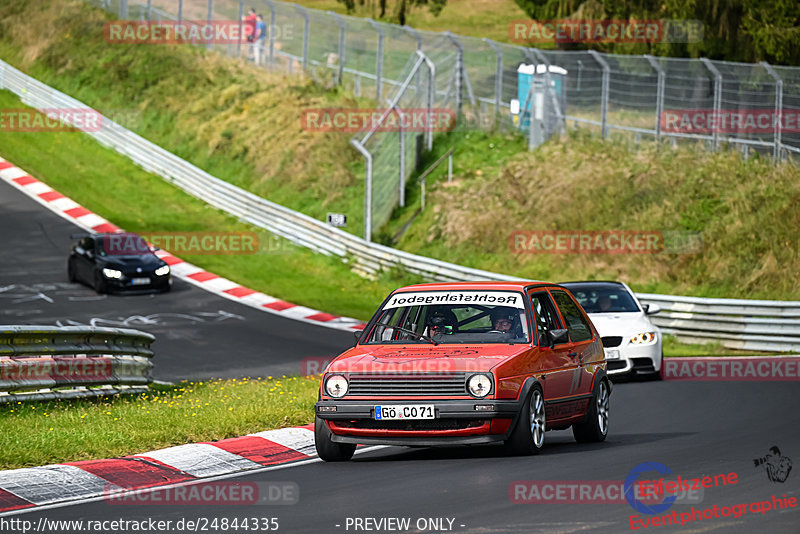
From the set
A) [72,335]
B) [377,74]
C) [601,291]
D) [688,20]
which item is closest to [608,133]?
[688,20]

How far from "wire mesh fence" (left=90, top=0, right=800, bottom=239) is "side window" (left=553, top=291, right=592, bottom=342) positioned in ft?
55.4

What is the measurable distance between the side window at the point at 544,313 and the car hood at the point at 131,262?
1814 cm

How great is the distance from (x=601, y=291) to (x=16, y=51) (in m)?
37.2

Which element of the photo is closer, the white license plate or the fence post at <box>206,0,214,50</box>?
the white license plate

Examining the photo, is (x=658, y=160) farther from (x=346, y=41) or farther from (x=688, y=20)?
(x=346, y=41)

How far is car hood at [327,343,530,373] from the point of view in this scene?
9852 millimetres

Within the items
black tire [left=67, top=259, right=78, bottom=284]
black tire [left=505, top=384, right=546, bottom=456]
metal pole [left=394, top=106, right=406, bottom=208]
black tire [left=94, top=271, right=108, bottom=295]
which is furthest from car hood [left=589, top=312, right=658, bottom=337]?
metal pole [left=394, top=106, right=406, bottom=208]

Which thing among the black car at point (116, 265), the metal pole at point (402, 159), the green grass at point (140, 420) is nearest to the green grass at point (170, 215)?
the black car at point (116, 265)

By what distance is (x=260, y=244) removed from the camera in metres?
34.7

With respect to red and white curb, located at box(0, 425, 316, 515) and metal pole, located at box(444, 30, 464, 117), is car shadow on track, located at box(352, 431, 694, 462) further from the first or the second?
metal pole, located at box(444, 30, 464, 117)

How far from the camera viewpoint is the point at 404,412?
9797 millimetres

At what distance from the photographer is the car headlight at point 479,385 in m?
9.72

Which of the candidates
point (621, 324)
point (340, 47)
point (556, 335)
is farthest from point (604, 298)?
point (340, 47)

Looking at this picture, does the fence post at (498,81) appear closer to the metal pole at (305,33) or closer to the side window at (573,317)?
the metal pole at (305,33)
